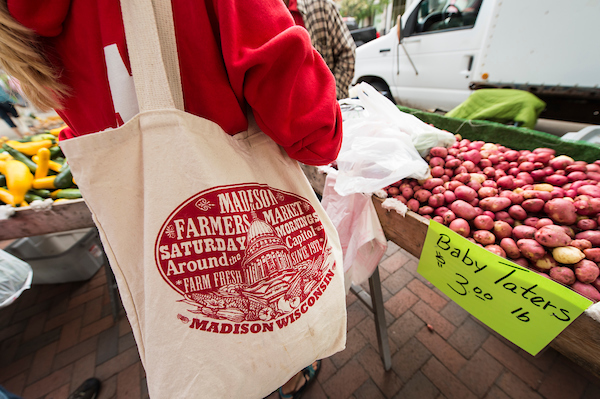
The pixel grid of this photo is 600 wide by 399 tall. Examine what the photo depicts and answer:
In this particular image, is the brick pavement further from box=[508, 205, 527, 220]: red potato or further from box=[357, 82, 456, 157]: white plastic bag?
box=[357, 82, 456, 157]: white plastic bag

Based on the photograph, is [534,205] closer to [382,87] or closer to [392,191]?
[392,191]

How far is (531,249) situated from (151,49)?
4.80 feet

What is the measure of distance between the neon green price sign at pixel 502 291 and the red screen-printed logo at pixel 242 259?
1.92ft

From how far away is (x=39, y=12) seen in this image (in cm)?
46

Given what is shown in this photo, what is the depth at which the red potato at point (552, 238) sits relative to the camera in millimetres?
954

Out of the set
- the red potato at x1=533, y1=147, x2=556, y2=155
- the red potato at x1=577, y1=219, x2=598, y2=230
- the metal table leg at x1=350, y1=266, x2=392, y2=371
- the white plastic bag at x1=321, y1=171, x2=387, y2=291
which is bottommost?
the metal table leg at x1=350, y1=266, x2=392, y2=371

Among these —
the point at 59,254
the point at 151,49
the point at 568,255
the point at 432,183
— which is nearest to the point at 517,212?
the point at 568,255

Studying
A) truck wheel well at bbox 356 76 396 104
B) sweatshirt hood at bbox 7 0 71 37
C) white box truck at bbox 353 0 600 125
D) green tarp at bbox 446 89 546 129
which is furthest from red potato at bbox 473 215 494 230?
truck wheel well at bbox 356 76 396 104

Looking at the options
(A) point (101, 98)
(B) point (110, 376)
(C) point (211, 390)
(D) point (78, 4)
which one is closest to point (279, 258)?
(C) point (211, 390)

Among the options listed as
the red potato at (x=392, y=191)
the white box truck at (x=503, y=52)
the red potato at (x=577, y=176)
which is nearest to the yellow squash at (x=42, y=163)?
the red potato at (x=392, y=191)

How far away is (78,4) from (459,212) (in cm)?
151

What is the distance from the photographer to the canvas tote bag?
1.68 feet

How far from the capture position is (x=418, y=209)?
1293 mm

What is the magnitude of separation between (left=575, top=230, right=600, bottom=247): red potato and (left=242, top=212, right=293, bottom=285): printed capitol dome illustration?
49.2 inches
